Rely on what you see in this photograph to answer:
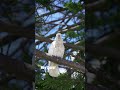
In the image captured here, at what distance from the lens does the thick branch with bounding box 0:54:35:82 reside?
0.78 metres

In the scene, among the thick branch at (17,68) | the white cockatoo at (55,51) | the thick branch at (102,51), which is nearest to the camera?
the thick branch at (102,51)

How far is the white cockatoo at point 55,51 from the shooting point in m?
1.75

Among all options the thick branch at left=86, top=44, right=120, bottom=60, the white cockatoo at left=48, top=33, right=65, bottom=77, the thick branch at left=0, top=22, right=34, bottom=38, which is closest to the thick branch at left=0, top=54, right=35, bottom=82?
the thick branch at left=0, top=22, right=34, bottom=38

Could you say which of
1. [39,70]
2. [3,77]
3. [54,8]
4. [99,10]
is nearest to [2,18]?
[3,77]

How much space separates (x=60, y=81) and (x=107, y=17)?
103 centimetres

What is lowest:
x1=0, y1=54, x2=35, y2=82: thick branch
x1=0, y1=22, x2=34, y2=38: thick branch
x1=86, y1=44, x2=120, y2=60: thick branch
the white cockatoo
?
the white cockatoo

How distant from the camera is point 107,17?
2.23ft

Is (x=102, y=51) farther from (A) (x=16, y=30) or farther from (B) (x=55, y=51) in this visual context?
(B) (x=55, y=51)

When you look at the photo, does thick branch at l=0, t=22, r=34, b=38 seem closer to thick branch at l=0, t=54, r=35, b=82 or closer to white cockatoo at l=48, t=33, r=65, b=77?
thick branch at l=0, t=54, r=35, b=82

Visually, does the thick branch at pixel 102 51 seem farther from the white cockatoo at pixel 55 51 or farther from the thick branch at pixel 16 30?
the white cockatoo at pixel 55 51

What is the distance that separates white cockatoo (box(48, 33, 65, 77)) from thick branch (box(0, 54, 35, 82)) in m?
0.89

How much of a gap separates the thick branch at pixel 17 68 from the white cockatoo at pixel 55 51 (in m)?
0.89

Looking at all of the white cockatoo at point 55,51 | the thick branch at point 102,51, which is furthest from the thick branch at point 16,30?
the white cockatoo at point 55,51

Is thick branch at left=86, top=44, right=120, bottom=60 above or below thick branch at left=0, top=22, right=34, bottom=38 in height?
below
